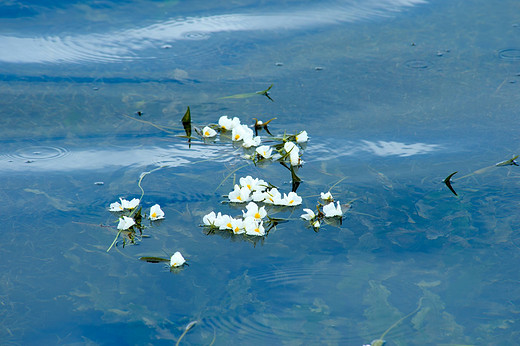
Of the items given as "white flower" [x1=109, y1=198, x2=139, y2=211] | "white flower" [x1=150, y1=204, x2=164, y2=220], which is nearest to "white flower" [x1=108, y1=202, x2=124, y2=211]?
"white flower" [x1=109, y1=198, x2=139, y2=211]

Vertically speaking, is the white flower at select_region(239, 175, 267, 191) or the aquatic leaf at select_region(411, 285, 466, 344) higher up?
the white flower at select_region(239, 175, 267, 191)

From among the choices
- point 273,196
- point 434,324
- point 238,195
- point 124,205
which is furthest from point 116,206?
point 434,324

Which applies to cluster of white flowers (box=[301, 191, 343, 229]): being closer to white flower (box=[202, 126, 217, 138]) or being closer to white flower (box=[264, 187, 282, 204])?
white flower (box=[264, 187, 282, 204])

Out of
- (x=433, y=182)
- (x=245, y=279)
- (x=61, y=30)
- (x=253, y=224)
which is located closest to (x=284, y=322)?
(x=245, y=279)

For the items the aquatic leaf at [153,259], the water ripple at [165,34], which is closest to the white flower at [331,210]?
the aquatic leaf at [153,259]

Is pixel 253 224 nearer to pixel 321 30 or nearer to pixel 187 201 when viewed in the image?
pixel 187 201
